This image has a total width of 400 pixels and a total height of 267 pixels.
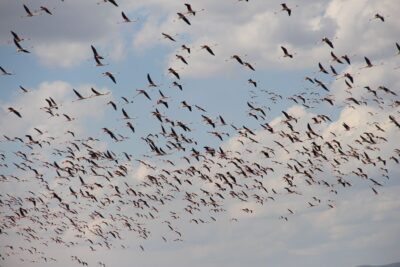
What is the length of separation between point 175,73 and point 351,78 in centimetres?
1814

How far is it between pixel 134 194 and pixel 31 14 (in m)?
52.0

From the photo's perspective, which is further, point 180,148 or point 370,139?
point 370,139

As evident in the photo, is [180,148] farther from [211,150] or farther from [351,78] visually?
[351,78]

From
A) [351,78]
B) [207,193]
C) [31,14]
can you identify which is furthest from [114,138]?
[207,193]

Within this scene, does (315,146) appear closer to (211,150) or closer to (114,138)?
(211,150)

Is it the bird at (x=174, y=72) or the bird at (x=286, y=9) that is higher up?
the bird at (x=286, y=9)

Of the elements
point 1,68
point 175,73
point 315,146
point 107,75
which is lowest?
point 1,68

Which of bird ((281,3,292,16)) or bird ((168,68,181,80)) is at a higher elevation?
bird ((281,3,292,16))

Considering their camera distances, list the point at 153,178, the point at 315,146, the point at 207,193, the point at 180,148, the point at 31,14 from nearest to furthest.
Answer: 1. the point at 31,14
2. the point at 180,148
3. the point at 315,146
4. the point at 153,178
5. the point at 207,193

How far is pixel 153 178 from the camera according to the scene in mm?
95875

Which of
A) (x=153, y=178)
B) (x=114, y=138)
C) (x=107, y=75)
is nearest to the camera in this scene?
(x=107, y=75)

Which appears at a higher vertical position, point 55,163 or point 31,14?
point 31,14

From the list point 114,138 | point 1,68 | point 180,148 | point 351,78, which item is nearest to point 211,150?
point 180,148

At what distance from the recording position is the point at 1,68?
2280 inches
